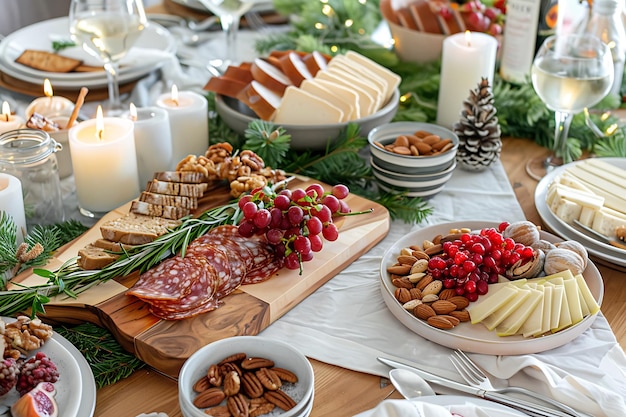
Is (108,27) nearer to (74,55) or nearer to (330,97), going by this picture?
(74,55)

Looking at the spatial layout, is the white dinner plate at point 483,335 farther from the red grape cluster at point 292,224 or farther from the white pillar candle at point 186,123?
the white pillar candle at point 186,123

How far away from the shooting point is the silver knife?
3.11 feet

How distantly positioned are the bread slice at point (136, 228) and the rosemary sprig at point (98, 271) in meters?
0.02

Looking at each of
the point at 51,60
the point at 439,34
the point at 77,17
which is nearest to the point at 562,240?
the point at 439,34

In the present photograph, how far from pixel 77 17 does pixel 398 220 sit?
878 millimetres

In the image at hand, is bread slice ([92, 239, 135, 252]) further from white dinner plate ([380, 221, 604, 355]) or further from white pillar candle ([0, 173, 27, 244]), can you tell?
white dinner plate ([380, 221, 604, 355])

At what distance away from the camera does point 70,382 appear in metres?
0.96

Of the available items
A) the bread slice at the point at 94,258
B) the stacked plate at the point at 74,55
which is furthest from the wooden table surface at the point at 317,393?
the stacked plate at the point at 74,55

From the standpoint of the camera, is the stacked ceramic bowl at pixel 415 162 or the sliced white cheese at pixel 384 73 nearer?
the stacked ceramic bowl at pixel 415 162

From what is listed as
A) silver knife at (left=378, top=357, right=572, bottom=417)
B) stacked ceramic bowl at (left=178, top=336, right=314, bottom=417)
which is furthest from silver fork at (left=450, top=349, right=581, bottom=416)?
stacked ceramic bowl at (left=178, top=336, right=314, bottom=417)

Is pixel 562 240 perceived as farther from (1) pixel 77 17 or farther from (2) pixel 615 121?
(1) pixel 77 17

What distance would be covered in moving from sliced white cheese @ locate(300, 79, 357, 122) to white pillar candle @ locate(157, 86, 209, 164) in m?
0.22

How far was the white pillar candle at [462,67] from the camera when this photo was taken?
1.69m

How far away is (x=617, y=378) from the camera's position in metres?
1.02
